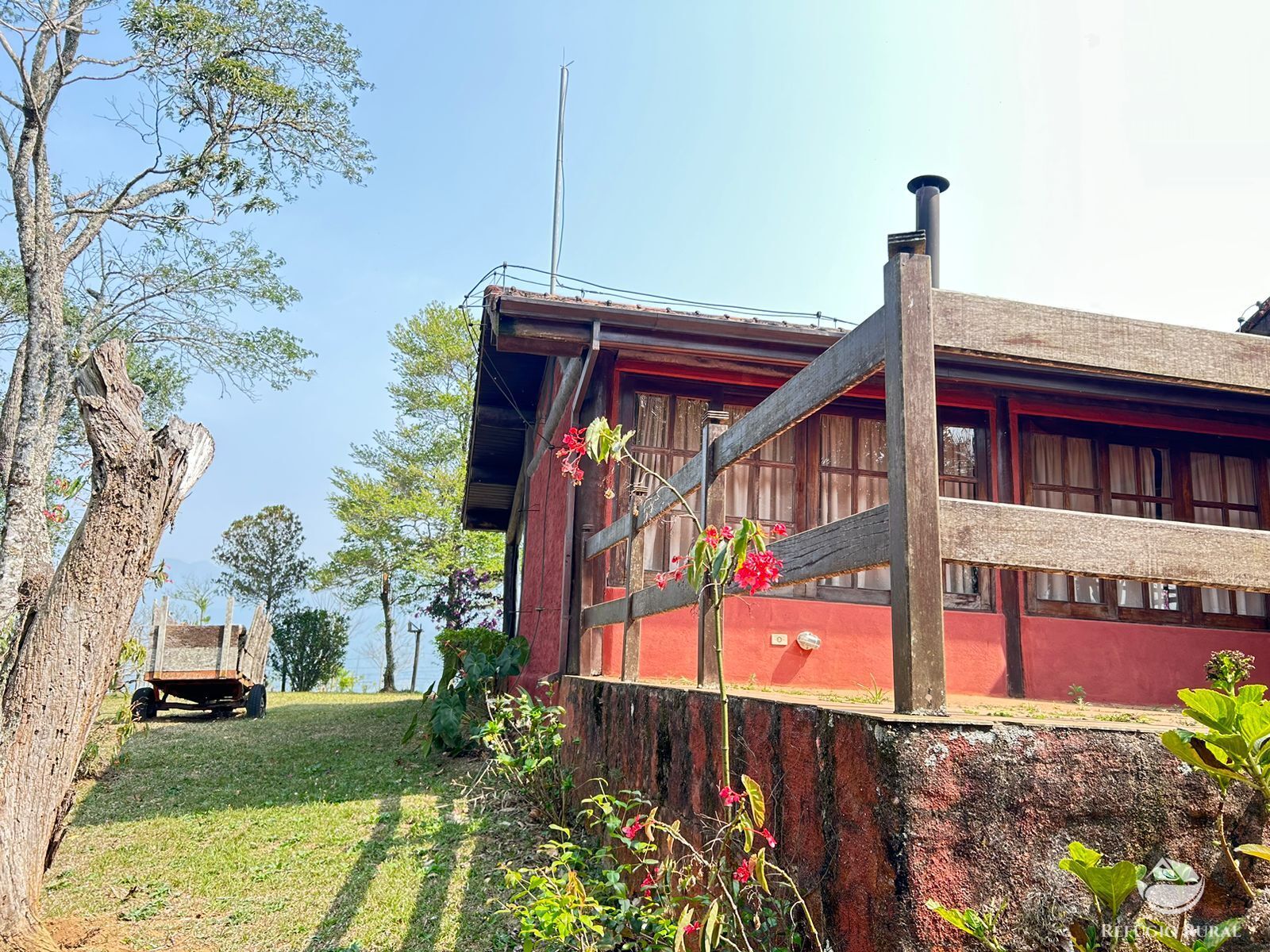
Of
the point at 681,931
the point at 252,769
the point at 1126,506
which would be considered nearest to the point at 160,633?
the point at 252,769

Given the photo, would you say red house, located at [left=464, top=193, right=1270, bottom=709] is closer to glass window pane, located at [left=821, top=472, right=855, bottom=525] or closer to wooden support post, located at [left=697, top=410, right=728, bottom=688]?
glass window pane, located at [left=821, top=472, right=855, bottom=525]

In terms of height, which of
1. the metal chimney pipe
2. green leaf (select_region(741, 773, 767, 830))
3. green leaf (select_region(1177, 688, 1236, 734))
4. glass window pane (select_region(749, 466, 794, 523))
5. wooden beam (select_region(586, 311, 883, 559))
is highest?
the metal chimney pipe

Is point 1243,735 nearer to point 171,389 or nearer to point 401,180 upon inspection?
point 401,180

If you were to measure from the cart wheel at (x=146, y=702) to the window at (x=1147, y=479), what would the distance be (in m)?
10.9

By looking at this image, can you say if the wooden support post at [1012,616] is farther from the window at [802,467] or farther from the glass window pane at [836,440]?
the glass window pane at [836,440]

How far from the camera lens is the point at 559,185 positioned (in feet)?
37.6

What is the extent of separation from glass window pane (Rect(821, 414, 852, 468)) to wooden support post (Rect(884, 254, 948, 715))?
18.6 feet

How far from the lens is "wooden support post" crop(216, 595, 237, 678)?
38.3ft

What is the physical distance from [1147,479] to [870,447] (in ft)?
8.34

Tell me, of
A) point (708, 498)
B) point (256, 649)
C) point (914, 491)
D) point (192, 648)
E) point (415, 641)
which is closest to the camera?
point (914, 491)

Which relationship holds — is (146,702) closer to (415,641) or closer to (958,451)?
(958,451)

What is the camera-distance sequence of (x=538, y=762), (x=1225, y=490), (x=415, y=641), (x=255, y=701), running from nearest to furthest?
(x=538, y=762) → (x=1225, y=490) → (x=255, y=701) → (x=415, y=641)

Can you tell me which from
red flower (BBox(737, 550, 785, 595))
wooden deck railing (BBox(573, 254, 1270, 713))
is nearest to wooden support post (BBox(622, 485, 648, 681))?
red flower (BBox(737, 550, 785, 595))

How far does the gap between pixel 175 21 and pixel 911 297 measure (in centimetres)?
1571
